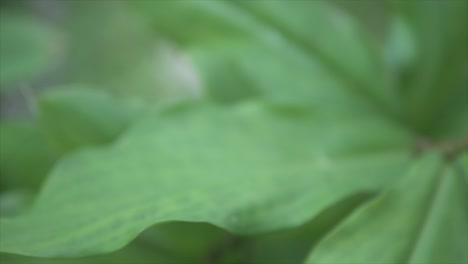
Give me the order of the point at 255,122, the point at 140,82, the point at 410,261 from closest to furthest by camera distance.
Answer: the point at 410,261 < the point at 255,122 < the point at 140,82

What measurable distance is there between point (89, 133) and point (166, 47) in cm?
61

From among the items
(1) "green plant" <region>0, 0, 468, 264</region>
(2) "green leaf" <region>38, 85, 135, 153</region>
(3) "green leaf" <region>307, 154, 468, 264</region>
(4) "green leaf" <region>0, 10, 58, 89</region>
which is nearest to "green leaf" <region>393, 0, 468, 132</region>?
(1) "green plant" <region>0, 0, 468, 264</region>

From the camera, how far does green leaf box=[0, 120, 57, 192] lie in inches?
19.0

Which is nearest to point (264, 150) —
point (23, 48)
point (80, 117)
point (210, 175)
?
point (210, 175)

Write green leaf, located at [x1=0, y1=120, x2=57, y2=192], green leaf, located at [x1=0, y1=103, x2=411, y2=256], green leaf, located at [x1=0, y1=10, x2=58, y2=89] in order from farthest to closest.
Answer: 1. green leaf, located at [x1=0, y1=10, x2=58, y2=89]
2. green leaf, located at [x1=0, y1=120, x2=57, y2=192]
3. green leaf, located at [x1=0, y1=103, x2=411, y2=256]

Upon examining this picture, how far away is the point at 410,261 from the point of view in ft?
1.24

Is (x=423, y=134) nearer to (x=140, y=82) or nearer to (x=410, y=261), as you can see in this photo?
(x=410, y=261)

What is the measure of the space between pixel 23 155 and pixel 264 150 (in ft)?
0.74

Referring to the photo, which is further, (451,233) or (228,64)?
(228,64)

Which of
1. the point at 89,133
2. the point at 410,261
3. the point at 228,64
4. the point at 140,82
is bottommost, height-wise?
the point at 410,261

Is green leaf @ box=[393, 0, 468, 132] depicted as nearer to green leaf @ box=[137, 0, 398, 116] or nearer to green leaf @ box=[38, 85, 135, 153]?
green leaf @ box=[137, 0, 398, 116]

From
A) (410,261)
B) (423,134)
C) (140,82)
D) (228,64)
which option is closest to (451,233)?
(410,261)

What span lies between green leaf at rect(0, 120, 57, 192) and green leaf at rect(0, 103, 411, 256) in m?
0.08

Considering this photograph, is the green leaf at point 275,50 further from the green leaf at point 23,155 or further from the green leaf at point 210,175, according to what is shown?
the green leaf at point 23,155
